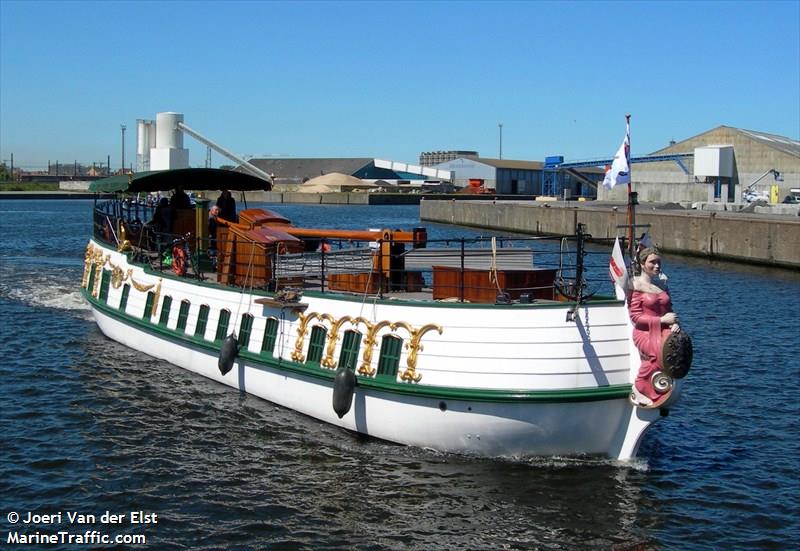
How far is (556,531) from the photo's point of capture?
14414mm

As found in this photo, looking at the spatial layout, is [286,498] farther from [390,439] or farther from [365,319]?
[365,319]

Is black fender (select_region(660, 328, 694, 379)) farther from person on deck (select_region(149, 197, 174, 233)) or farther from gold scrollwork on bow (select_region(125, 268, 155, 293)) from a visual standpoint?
person on deck (select_region(149, 197, 174, 233))

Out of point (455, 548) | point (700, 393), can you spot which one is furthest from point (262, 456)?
point (700, 393)

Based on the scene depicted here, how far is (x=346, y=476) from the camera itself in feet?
54.2

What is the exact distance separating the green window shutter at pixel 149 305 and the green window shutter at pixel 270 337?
5.78 meters

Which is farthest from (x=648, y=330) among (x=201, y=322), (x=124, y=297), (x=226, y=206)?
(x=124, y=297)

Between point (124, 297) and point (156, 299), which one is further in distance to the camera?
point (124, 297)

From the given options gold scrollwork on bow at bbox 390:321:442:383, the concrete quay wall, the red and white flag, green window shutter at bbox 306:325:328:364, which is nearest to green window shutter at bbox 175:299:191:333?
green window shutter at bbox 306:325:328:364

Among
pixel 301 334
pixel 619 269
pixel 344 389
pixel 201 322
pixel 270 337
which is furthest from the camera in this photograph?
pixel 201 322

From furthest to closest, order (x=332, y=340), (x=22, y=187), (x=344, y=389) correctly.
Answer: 1. (x=22, y=187)
2. (x=332, y=340)
3. (x=344, y=389)

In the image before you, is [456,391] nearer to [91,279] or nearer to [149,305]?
[149,305]

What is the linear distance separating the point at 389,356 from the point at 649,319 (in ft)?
15.7

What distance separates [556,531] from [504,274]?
189 inches

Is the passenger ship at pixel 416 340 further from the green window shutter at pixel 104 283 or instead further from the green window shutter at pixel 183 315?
the green window shutter at pixel 104 283
